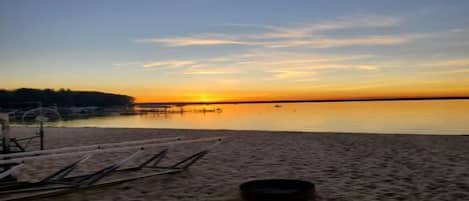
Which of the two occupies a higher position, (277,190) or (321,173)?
(277,190)

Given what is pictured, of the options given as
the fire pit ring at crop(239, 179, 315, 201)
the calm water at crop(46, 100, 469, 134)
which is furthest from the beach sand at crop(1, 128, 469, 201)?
the calm water at crop(46, 100, 469, 134)

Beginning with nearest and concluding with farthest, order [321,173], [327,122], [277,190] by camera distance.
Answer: [277,190] < [321,173] < [327,122]

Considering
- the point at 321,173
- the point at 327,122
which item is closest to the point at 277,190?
the point at 321,173

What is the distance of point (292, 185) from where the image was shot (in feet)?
17.1

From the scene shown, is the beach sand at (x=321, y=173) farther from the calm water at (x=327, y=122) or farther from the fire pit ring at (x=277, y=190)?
the calm water at (x=327, y=122)

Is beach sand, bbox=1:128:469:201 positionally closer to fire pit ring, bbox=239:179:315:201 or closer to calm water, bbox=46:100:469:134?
fire pit ring, bbox=239:179:315:201

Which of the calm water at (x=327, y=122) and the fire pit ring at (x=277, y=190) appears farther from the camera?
the calm water at (x=327, y=122)

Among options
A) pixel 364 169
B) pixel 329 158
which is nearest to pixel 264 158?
pixel 329 158

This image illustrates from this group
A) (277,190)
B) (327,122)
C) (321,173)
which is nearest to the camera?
(277,190)

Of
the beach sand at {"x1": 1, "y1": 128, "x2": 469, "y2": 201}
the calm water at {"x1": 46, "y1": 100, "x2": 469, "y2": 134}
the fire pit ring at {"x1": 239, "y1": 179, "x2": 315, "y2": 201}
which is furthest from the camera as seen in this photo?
the calm water at {"x1": 46, "y1": 100, "x2": 469, "y2": 134}

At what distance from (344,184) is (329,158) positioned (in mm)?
2892

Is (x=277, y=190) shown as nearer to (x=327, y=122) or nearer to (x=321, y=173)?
A: (x=321, y=173)

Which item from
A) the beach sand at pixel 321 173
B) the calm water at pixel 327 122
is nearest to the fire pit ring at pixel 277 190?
the beach sand at pixel 321 173

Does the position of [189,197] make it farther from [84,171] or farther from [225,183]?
[84,171]
